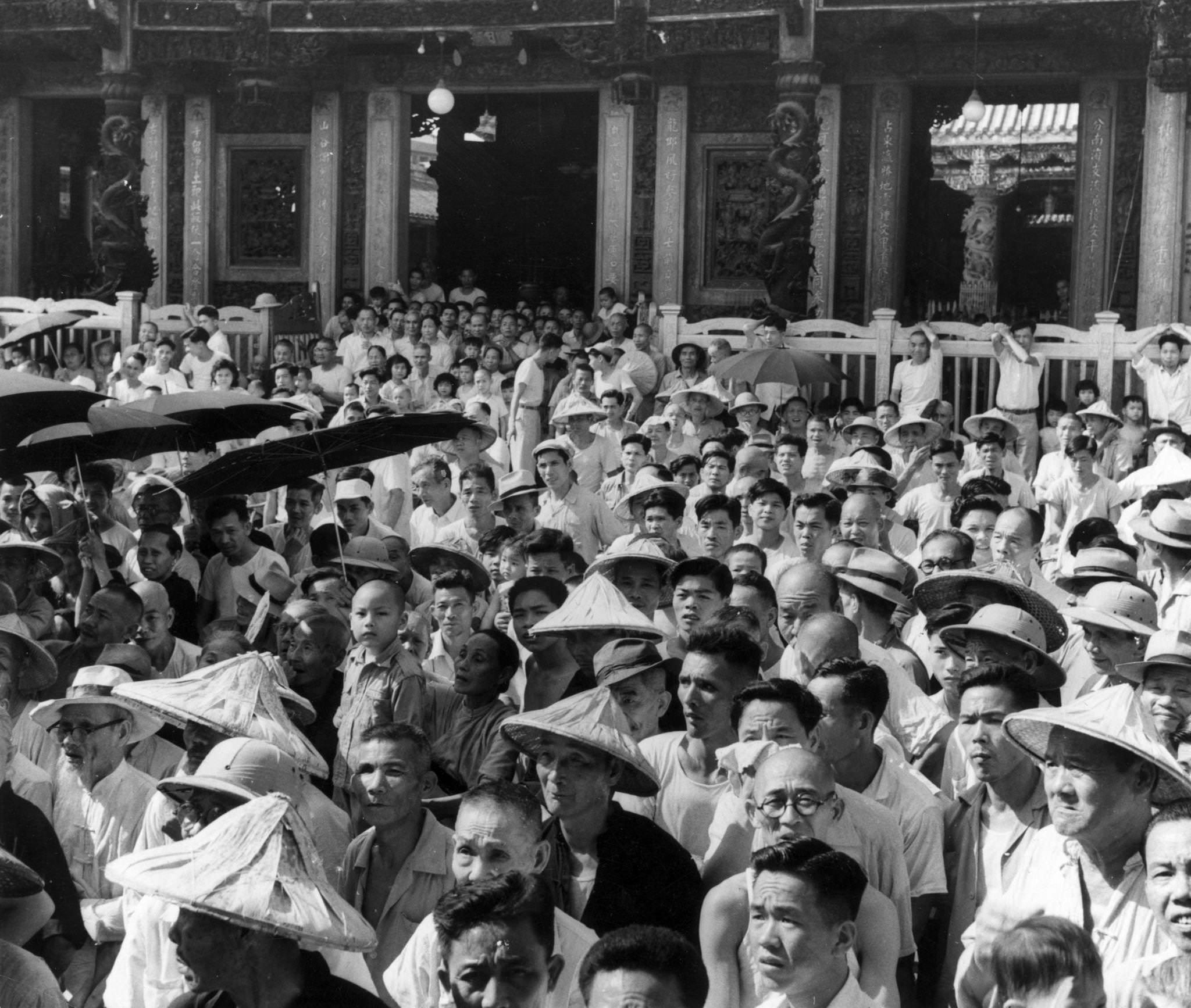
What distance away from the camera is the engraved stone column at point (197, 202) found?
887 inches

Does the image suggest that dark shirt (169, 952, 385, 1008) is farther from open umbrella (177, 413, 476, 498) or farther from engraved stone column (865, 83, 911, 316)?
engraved stone column (865, 83, 911, 316)

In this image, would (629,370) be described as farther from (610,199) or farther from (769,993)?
(769,993)

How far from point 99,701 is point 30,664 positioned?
97 cm

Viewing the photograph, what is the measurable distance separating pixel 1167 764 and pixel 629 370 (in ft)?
40.0

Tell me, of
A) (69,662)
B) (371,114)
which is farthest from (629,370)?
(69,662)

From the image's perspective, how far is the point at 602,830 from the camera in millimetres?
5488

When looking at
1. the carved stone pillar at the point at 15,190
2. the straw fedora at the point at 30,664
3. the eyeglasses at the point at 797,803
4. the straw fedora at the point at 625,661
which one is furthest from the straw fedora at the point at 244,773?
the carved stone pillar at the point at 15,190

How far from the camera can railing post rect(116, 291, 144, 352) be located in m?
19.6

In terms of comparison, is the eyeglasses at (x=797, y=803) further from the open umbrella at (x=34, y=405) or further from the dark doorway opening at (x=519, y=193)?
the dark doorway opening at (x=519, y=193)

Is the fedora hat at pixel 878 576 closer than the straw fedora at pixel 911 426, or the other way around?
the fedora hat at pixel 878 576

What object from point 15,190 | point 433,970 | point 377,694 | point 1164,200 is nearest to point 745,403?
point 1164,200

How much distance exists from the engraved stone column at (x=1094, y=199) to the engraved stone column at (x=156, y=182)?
34.4 feet

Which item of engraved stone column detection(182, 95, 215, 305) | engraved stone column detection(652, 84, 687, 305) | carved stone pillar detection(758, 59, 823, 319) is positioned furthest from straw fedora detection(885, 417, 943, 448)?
engraved stone column detection(182, 95, 215, 305)

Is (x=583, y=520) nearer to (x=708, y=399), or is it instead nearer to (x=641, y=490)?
(x=641, y=490)
